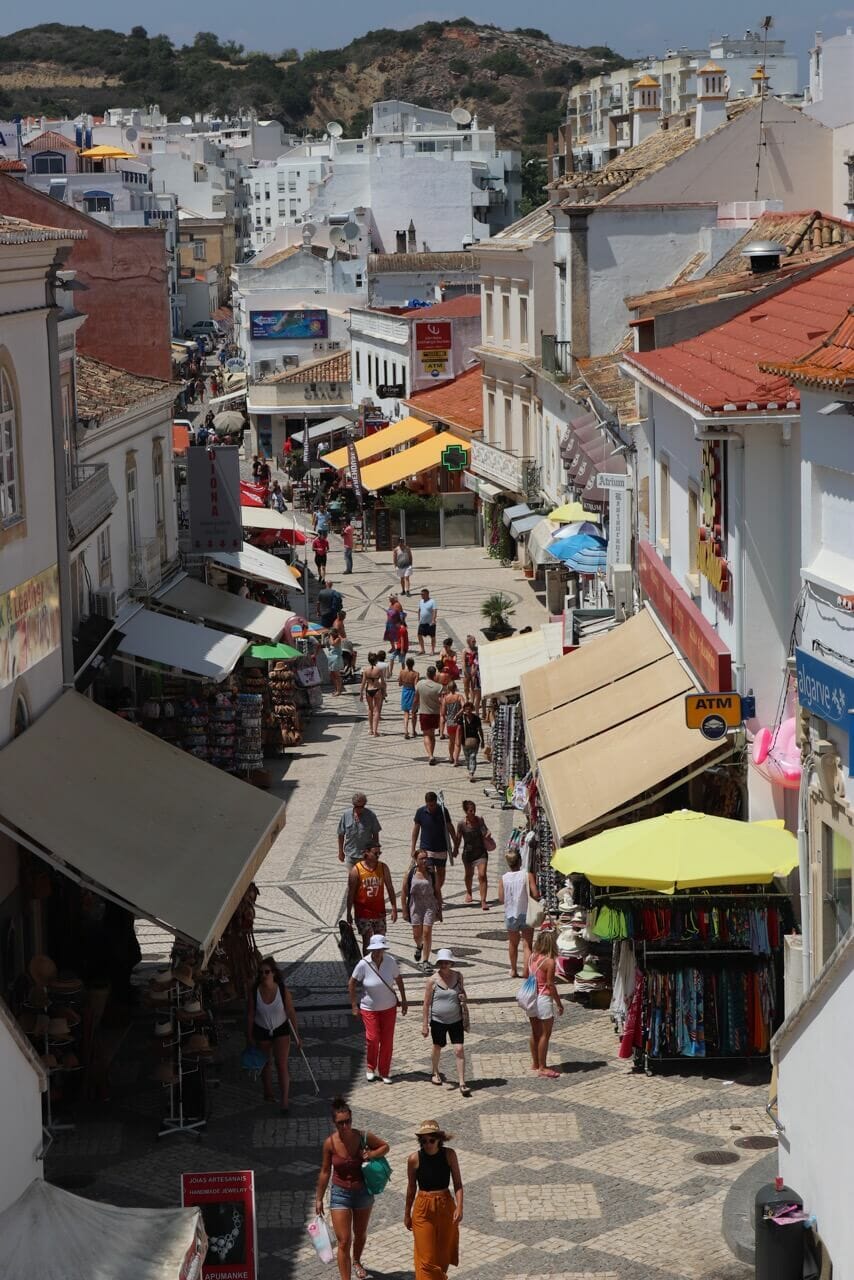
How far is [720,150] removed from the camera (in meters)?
39.2

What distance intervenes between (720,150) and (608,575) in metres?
13.0

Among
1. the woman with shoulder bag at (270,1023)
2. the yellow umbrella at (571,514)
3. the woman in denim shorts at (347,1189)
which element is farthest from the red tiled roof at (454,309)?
the woman in denim shorts at (347,1189)

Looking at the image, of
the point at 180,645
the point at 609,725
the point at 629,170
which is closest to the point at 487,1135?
the point at 609,725

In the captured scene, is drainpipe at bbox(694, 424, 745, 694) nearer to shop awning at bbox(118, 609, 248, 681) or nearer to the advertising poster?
the advertising poster

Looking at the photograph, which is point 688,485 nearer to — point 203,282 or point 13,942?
point 13,942

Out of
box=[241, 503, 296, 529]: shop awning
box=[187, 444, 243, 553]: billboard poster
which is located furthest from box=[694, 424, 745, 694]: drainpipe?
box=[241, 503, 296, 529]: shop awning

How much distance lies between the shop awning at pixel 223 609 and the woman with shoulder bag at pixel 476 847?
10135 millimetres

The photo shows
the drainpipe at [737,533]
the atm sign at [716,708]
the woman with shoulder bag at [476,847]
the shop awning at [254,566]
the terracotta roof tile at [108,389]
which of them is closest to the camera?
the atm sign at [716,708]

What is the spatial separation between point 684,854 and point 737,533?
134 inches

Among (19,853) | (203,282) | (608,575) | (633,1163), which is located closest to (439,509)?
(608,575)

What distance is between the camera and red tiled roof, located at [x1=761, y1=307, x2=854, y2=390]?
A: 1145cm

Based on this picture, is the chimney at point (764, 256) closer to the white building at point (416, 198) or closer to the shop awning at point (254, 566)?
the shop awning at point (254, 566)

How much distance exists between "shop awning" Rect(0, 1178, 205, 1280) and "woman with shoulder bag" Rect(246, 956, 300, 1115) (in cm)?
442

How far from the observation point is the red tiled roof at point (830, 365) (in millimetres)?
11445
